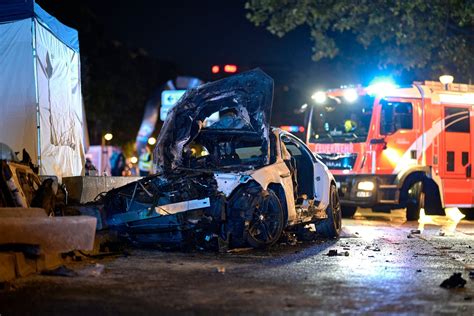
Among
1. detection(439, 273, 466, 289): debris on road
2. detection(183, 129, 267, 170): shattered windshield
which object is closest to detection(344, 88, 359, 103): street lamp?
detection(183, 129, 267, 170): shattered windshield

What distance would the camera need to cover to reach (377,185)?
15.5 m

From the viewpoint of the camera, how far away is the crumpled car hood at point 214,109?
976 centimetres

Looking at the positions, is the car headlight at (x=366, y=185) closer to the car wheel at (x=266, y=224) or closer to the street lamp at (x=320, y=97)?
the street lamp at (x=320, y=97)

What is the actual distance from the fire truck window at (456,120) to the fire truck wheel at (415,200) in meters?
1.73

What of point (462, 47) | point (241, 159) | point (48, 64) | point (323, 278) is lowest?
point (323, 278)

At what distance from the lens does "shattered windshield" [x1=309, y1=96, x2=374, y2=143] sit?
15.6 metres

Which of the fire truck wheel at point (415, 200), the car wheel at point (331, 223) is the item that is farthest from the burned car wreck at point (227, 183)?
the fire truck wheel at point (415, 200)

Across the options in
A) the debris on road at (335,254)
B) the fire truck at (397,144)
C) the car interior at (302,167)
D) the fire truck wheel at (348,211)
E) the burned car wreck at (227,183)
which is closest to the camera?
the burned car wreck at (227,183)

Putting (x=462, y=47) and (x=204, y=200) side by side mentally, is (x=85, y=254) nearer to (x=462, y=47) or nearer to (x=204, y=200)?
(x=204, y=200)

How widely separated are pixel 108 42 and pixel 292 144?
29032 mm

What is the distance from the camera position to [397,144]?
51.4 ft

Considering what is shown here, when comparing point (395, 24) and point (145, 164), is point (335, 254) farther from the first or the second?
point (145, 164)

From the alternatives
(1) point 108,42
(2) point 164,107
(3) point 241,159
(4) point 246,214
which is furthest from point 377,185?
(1) point 108,42

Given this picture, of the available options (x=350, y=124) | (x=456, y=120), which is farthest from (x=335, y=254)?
(x=456, y=120)
